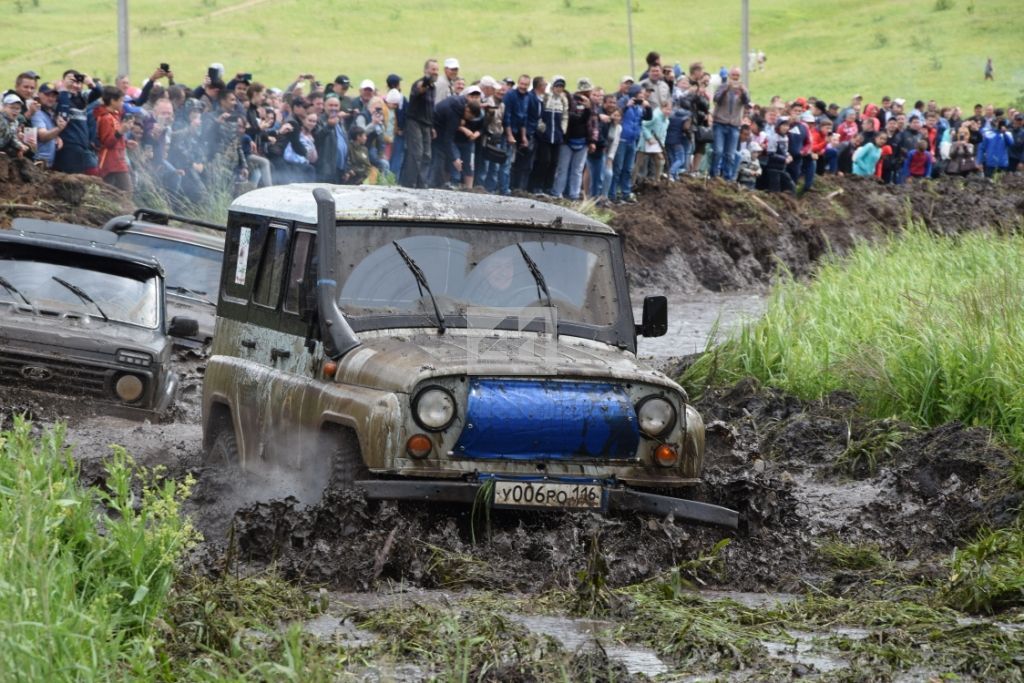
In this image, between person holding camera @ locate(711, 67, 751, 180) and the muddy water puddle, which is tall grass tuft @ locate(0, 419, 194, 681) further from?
person holding camera @ locate(711, 67, 751, 180)

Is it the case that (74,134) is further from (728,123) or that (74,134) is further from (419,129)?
(728,123)

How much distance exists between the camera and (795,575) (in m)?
8.79

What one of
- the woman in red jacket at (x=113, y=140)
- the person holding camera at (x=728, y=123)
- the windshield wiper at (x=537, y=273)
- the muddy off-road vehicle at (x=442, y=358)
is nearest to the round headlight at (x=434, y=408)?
the muddy off-road vehicle at (x=442, y=358)

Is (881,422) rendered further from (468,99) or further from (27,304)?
A: (468,99)

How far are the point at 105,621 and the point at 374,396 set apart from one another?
107 inches

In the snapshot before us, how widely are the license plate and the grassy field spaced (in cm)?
5244

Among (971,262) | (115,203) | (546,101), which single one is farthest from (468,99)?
(971,262)

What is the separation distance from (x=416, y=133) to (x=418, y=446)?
15.1 m

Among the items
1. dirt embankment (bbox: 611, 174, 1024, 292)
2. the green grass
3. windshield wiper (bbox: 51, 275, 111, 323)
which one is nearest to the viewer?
the green grass

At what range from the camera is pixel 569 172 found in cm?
2542

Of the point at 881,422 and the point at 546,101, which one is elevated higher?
the point at 546,101

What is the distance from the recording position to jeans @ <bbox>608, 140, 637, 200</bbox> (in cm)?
2675

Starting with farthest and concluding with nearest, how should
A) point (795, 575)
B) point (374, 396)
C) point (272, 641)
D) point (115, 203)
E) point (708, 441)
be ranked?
point (115, 203)
point (708, 441)
point (795, 575)
point (374, 396)
point (272, 641)

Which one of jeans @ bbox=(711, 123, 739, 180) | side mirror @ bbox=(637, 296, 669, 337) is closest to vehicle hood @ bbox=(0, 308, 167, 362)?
side mirror @ bbox=(637, 296, 669, 337)
